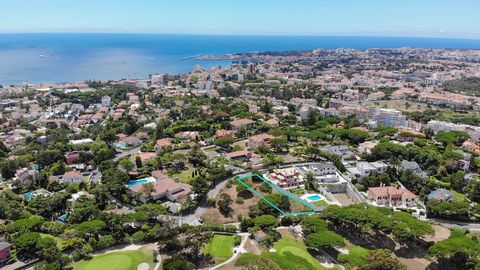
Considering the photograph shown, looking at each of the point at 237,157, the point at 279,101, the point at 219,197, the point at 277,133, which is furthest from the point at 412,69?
the point at 219,197

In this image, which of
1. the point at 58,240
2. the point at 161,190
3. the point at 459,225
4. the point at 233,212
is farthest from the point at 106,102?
the point at 459,225

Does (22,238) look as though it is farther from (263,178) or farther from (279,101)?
(279,101)

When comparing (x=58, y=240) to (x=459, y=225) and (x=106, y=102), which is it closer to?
(x=459, y=225)

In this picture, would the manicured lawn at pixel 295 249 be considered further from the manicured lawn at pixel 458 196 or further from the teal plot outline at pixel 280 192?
the manicured lawn at pixel 458 196

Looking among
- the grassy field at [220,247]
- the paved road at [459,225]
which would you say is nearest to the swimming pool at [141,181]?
the grassy field at [220,247]

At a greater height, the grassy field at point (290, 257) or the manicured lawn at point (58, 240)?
the grassy field at point (290, 257)

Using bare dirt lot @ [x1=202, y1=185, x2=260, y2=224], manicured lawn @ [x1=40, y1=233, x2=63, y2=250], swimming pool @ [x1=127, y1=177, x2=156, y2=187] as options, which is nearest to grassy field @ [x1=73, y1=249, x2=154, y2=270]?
manicured lawn @ [x1=40, y1=233, x2=63, y2=250]
